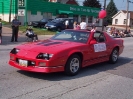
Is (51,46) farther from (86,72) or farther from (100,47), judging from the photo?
(100,47)

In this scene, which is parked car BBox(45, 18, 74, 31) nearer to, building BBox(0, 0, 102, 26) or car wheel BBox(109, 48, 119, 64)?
building BBox(0, 0, 102, 26)

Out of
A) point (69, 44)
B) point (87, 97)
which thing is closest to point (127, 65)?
point (69, 44)

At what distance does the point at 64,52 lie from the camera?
657 cm

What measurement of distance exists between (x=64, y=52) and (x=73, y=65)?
62cm

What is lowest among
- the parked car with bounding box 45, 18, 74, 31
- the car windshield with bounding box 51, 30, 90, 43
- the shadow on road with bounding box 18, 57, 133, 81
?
the shadow on road with bounding box 18, 57, 133, 81

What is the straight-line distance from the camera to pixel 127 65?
9219mm

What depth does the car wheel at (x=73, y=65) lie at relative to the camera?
6.77 m

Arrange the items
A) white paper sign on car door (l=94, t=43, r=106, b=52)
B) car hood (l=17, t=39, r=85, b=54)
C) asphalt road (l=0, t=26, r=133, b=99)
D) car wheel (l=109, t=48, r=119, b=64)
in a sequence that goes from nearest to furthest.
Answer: asphalt road (l=0, t=26, r=133, b=99) → car hood (l=17, t=39, r=85, b=54) → white paper sign on car door (l=94, t=43, r=106, b=52) → car wheel (l=109, t=48, r=119, b=64)

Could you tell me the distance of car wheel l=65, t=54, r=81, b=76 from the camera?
6768mm

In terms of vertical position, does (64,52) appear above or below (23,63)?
above

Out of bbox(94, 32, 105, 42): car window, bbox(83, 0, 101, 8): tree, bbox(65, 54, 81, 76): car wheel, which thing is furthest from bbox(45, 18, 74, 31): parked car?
bbox(83, 0, 101, 8): tree

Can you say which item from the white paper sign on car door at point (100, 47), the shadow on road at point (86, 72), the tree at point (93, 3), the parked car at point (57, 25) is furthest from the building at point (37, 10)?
the white paper sign on car door at point (100, 47)

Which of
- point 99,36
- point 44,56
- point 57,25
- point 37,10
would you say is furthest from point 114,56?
point 37,10

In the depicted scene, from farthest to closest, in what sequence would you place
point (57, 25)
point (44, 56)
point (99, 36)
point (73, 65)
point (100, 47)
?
1. point (57, 25)
2. point (99, 36)
3. point (100, 47)
4. point (73, 65)
5. point (44, 56)
